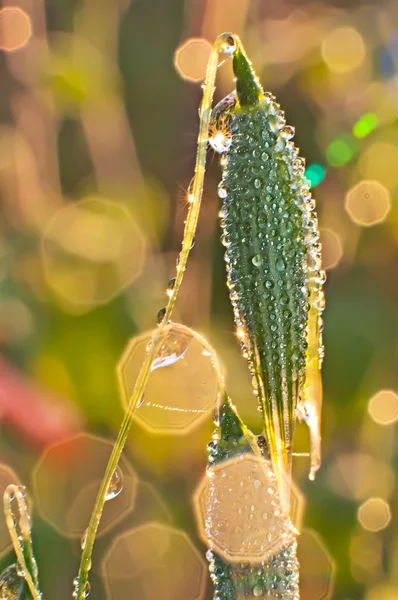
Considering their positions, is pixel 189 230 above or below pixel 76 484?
above

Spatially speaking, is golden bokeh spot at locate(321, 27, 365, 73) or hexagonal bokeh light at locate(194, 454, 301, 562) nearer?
hexagonal bokeh light at locate(194, 454, 301, 562)

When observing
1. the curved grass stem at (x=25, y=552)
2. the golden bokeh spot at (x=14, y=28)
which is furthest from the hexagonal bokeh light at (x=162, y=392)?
the golden bokeh spot at (x=14, y=28)

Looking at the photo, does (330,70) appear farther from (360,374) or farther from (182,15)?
(360,374)

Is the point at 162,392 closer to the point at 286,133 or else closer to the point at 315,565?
the point at 315,565

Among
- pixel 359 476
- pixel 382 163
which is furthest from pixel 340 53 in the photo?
pixel 359 476

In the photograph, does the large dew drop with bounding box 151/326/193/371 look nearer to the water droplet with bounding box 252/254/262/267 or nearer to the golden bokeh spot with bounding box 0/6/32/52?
the water droplet with bounding box 252/254/262/267

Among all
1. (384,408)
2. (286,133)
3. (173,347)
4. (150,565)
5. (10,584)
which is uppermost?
(286,133)

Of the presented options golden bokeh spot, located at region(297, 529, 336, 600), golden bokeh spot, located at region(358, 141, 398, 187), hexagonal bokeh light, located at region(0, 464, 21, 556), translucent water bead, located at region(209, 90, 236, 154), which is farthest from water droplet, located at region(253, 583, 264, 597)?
golden bokeh spot, located at region(358, 141, 398, 187)
